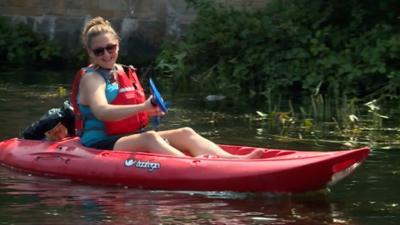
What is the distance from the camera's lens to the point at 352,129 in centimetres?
977

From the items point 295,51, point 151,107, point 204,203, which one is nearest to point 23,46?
point 295,51

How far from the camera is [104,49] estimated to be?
757 cm

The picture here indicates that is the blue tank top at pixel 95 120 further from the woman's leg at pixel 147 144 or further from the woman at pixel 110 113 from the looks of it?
the woman's leg at pixel 147 144

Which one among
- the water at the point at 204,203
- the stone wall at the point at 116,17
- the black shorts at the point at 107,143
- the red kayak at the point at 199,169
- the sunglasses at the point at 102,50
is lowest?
the water at the point at 204,203

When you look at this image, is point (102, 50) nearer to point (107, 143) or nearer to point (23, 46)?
point (107, 143)

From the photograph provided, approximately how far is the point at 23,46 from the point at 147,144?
9410 mm

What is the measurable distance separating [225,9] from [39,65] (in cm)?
385

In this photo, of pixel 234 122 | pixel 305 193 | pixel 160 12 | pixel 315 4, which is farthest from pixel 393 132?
pixel 160 12

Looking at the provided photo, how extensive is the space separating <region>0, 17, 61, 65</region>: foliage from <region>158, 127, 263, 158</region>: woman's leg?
352 inches

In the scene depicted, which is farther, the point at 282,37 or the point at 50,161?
the point at 282,37

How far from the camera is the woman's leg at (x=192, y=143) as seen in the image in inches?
292

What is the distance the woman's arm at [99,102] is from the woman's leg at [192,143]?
0.43m

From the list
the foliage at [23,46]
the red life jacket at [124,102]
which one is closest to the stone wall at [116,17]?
the foliage at [23,46]

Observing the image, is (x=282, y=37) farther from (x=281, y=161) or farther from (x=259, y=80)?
(x=281, y=161)
